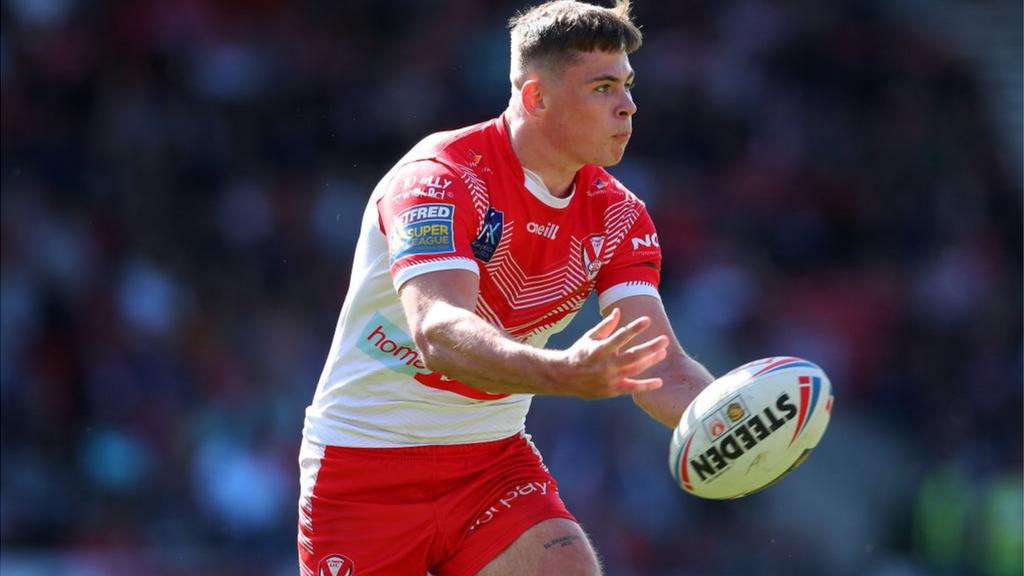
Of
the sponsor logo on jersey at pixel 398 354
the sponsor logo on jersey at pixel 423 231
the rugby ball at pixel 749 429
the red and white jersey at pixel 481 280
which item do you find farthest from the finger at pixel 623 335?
the sponsor logo on jersey at pixel 398 354

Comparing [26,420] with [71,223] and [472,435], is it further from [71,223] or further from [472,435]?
[472,435]

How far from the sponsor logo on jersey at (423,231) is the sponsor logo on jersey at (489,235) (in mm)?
223

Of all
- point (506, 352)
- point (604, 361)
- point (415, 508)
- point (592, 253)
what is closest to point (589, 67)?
point (592, 253)

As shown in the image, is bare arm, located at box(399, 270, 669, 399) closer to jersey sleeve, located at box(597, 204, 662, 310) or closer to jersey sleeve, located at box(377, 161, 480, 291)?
jersey sleeve, located at box(377, 161, 480, 291)

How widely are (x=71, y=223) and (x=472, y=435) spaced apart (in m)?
8.49

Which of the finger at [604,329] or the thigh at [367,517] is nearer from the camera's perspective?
the finger at [604,329]

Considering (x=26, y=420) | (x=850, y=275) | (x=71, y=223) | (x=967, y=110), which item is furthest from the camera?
(x=967, y=110)

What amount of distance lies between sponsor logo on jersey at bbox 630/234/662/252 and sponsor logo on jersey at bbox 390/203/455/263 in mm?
941

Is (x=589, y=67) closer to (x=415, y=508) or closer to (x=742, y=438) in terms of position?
(x=742, y=438)

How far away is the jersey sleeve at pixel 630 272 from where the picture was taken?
18.2ft

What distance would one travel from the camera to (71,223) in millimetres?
13000

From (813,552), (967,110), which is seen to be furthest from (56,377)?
(967,110)

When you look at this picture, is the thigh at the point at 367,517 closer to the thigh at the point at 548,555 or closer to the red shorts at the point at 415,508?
the red shorts at the point at 415,508

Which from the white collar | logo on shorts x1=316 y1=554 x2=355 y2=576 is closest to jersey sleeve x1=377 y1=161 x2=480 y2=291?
the white collar
